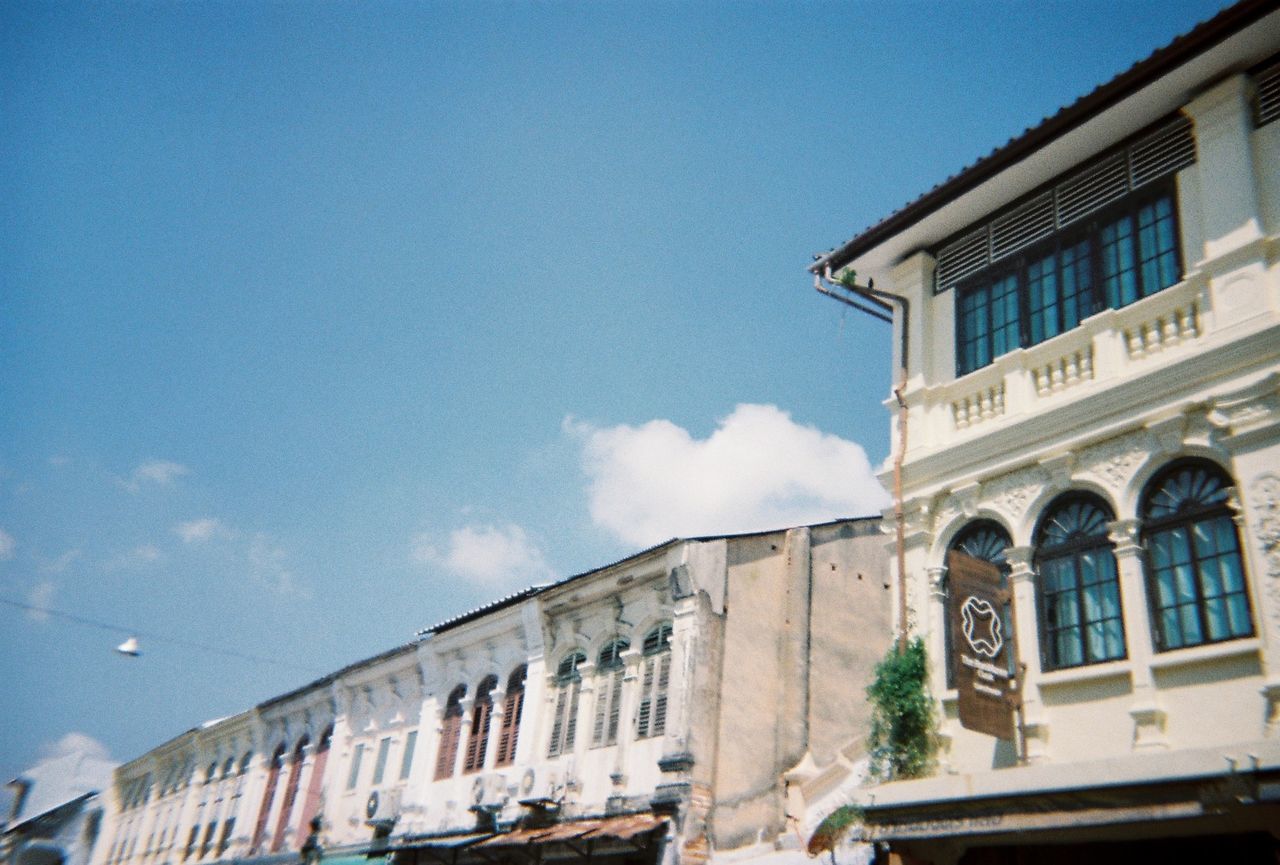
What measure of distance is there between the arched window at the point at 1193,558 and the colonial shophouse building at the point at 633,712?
7162 millimetres

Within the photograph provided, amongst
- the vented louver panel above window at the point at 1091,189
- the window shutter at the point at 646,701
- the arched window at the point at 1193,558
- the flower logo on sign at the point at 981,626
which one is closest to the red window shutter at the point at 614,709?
the window shutter at the point at 646,701

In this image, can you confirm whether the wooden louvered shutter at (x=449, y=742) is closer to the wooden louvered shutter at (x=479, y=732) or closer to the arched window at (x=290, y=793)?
the wooden louvered shutter at (x=479, y=732)

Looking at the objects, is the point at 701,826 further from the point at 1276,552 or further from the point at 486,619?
the point at 1276,552

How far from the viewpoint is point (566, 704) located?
18375 mm

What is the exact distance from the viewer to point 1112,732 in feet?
29.9

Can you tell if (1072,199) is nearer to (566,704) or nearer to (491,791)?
(566,704)

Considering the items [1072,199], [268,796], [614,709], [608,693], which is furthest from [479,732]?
[1072,199]

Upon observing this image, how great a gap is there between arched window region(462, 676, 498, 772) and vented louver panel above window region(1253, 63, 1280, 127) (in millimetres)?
15665

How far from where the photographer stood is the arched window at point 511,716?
19.3 meters

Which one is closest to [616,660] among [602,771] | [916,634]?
[602,771]

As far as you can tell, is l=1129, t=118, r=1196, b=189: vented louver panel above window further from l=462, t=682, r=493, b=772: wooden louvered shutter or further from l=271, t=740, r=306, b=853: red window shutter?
l=271, t=740, r=306, b=853: red window shutter

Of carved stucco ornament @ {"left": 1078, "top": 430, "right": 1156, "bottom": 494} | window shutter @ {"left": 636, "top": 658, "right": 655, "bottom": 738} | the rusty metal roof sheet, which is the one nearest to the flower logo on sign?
carved stucco ornament @ {"left": 1078, "top": 430, "right": 1156, "bottom": 494}

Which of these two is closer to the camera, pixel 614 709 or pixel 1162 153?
pixel 1162 153

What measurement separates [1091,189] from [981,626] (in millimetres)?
4969
